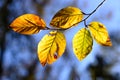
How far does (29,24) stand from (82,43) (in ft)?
0.37

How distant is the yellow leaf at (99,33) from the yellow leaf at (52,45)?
64mm

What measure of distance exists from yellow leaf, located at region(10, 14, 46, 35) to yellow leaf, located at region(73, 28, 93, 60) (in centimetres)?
8

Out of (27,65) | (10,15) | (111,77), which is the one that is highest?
(10,15)

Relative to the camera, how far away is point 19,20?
0.49 m

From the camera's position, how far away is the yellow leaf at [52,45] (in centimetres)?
48

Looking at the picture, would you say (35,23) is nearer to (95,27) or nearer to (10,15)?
(95,27)

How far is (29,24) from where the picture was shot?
487 mm

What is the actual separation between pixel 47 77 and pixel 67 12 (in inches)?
197

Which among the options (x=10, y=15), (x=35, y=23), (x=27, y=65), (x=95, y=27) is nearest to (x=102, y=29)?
(x=95, y=27)

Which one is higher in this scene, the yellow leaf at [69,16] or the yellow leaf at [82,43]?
the yellow leaf at [69,16]

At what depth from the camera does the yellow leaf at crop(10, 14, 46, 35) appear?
0.48 m

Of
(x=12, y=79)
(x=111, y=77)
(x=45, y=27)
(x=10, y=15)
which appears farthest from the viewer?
(x=111, y=77)

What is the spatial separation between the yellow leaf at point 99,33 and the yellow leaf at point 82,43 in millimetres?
11

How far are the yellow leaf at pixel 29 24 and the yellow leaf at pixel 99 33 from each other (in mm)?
95
